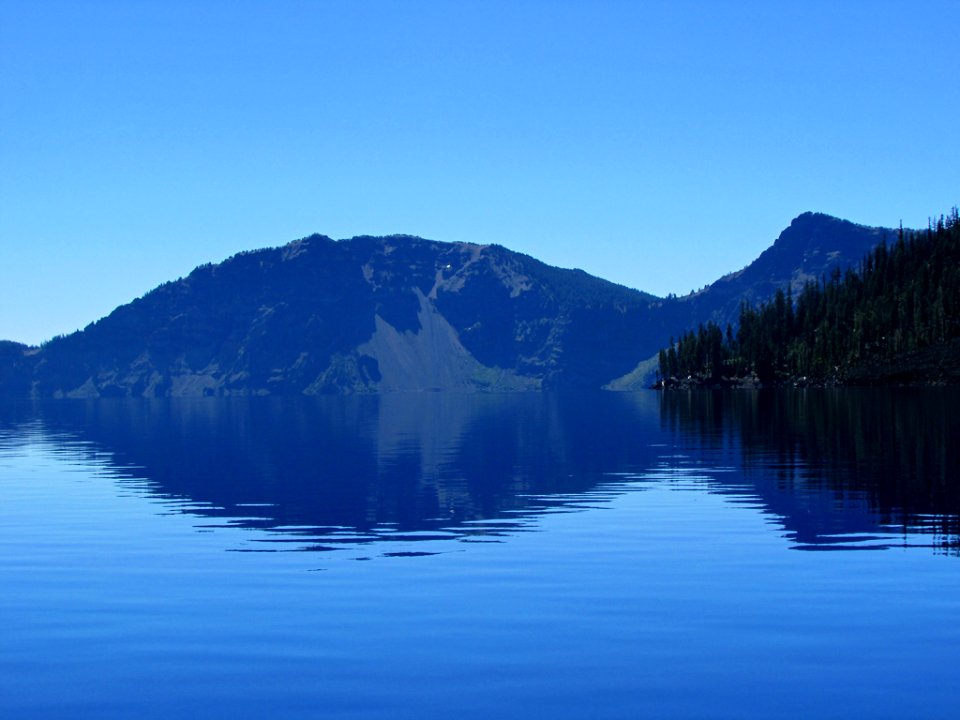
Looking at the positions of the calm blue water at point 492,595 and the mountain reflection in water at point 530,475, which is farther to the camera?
the mountain reflection in water at point 530,475

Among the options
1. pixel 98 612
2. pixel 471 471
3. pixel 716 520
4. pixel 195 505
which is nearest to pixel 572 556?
Answer: pixel 716 520

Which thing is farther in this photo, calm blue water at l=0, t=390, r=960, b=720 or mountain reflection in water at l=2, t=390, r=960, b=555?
mountain reflection in water at l=2, t=390, r=960, b=555

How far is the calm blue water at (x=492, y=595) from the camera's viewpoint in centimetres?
2383

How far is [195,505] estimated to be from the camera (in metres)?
63.8

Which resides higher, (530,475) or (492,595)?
(530,475)

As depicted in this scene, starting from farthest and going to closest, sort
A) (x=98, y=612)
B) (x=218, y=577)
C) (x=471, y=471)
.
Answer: (x=471, y=471) < (x=218, y=577) < (x=98, y=612)

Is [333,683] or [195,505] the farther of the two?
[195,505]

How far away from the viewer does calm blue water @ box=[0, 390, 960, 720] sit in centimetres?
2383

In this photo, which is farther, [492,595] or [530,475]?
[530,475]

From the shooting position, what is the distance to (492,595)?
34.3 m

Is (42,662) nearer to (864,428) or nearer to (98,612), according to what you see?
(98,612)

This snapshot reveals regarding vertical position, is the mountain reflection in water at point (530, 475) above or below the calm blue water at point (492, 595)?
above

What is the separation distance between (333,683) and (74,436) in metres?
146

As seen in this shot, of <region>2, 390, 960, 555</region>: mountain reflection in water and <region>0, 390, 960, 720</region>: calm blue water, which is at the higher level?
<region>2, 390, 960, 555</region>: mountain reflection in water
